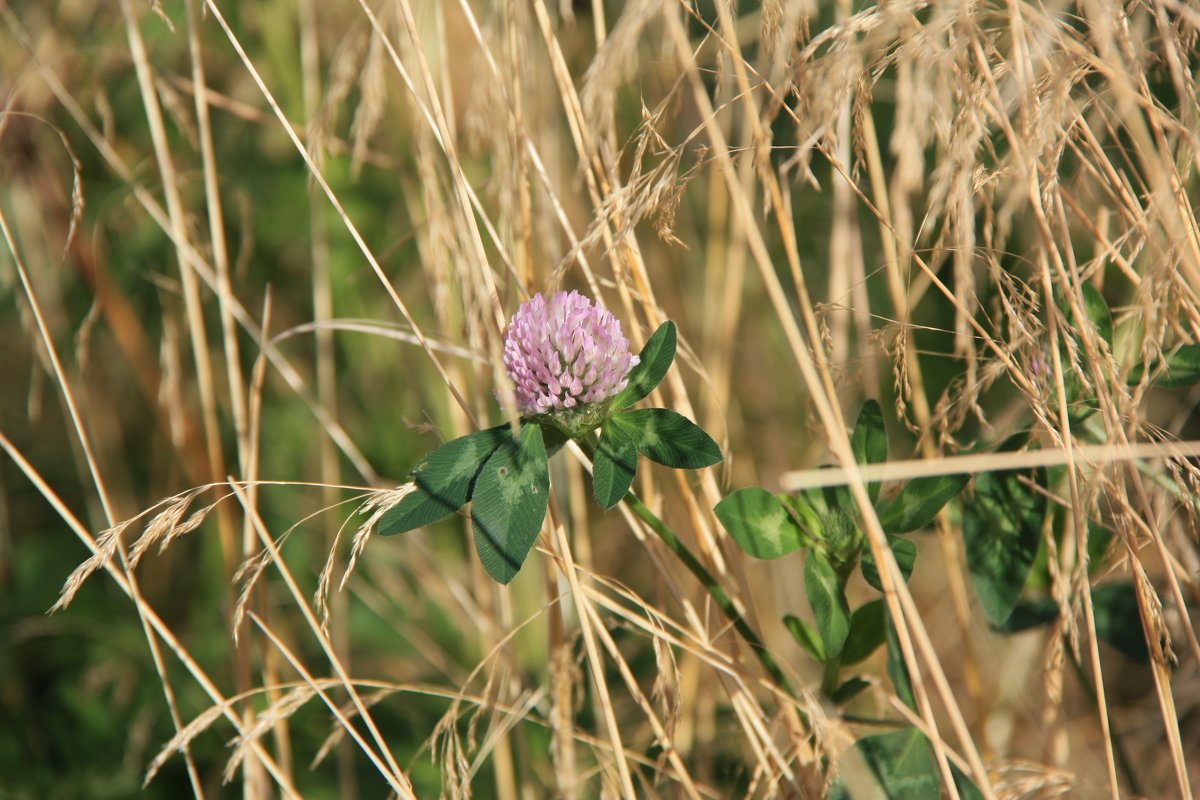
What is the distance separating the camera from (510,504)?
2.22ft

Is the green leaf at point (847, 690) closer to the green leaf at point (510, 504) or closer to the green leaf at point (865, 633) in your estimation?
the green leaf at point (865, 633)

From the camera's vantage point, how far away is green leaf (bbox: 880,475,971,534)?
27.3 inches

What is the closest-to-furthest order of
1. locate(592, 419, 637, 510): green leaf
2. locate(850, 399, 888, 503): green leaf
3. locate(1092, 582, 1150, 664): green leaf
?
locate(592, 419, 637, 510): green leaf
locate(850, 399, 888, 503): green leaf
locate(1092, 582, 1150, 664): green leaf

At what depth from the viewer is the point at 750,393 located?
5.90 feet

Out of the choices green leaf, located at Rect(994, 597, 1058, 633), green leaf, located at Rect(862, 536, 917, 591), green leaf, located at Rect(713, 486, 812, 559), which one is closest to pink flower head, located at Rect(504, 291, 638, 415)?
green leaf, located at Rect(713, 486, 812, 559)

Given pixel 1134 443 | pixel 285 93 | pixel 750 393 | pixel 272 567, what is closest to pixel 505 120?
pixel 1134 443

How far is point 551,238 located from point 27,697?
1.02 metres

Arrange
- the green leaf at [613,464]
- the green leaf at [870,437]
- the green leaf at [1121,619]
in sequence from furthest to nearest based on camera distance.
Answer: the green leaf at [1121,619]
the green leaf at [870,437]
the green leaf at [613,464]

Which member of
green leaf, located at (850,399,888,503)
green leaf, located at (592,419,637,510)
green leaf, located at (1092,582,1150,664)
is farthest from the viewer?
green leaf, located at (1092,582,1150,664)

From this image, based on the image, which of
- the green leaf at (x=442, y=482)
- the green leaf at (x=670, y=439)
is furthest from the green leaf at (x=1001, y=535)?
the green leaf at (x=442, y=482)

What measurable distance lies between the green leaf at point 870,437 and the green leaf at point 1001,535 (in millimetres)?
87

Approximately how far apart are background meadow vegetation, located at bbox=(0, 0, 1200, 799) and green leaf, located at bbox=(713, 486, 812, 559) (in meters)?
0.05

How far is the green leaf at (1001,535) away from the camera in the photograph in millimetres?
722

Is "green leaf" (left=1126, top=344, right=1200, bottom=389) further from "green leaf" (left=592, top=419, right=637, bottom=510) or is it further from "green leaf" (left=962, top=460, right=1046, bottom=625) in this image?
"green leaf" (left=592, top=419, right=637, bottom=510)
